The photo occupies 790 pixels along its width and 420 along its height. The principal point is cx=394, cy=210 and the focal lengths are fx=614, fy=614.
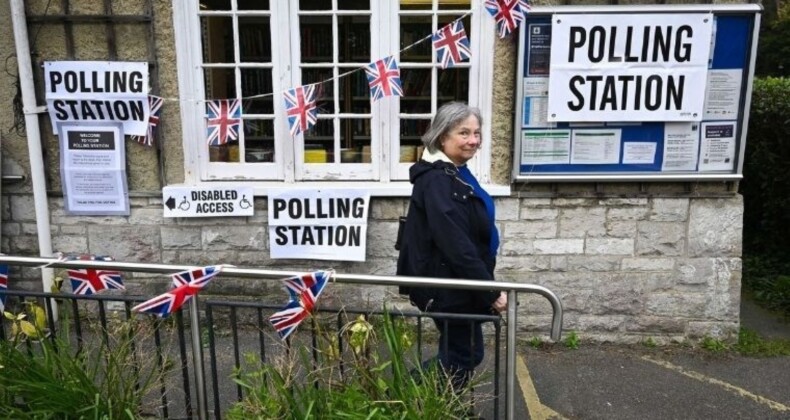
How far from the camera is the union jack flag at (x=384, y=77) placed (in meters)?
4.29

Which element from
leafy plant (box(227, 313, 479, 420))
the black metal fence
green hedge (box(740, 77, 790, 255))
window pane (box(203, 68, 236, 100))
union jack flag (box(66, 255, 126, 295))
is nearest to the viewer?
leafy plant (box(227, 313, 479, 420))

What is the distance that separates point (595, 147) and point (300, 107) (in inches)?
83.7

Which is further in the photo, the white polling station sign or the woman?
the white polling station sign

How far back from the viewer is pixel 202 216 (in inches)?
181

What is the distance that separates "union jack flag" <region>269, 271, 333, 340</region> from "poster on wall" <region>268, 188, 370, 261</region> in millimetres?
1891

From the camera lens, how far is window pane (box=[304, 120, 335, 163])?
15.5ft

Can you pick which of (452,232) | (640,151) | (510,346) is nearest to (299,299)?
(452,232)

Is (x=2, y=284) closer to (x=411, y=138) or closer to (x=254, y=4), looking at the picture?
(x=254, y=4)

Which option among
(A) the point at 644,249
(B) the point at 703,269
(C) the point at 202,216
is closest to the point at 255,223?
(C) the point at 202,216

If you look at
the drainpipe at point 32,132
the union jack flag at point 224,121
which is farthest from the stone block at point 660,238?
the drainpipe at point 32,132

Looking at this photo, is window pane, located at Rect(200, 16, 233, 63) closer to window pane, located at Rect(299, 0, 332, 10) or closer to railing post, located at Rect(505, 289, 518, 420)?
window pane, located at Rect(299, 0, 332, 10)

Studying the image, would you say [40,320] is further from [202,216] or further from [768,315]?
[768,315]

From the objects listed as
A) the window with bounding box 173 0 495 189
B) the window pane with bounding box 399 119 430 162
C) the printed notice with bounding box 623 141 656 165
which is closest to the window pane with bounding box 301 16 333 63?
the window with bounding box 173 0 495 189

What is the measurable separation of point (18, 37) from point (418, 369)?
146 inches
